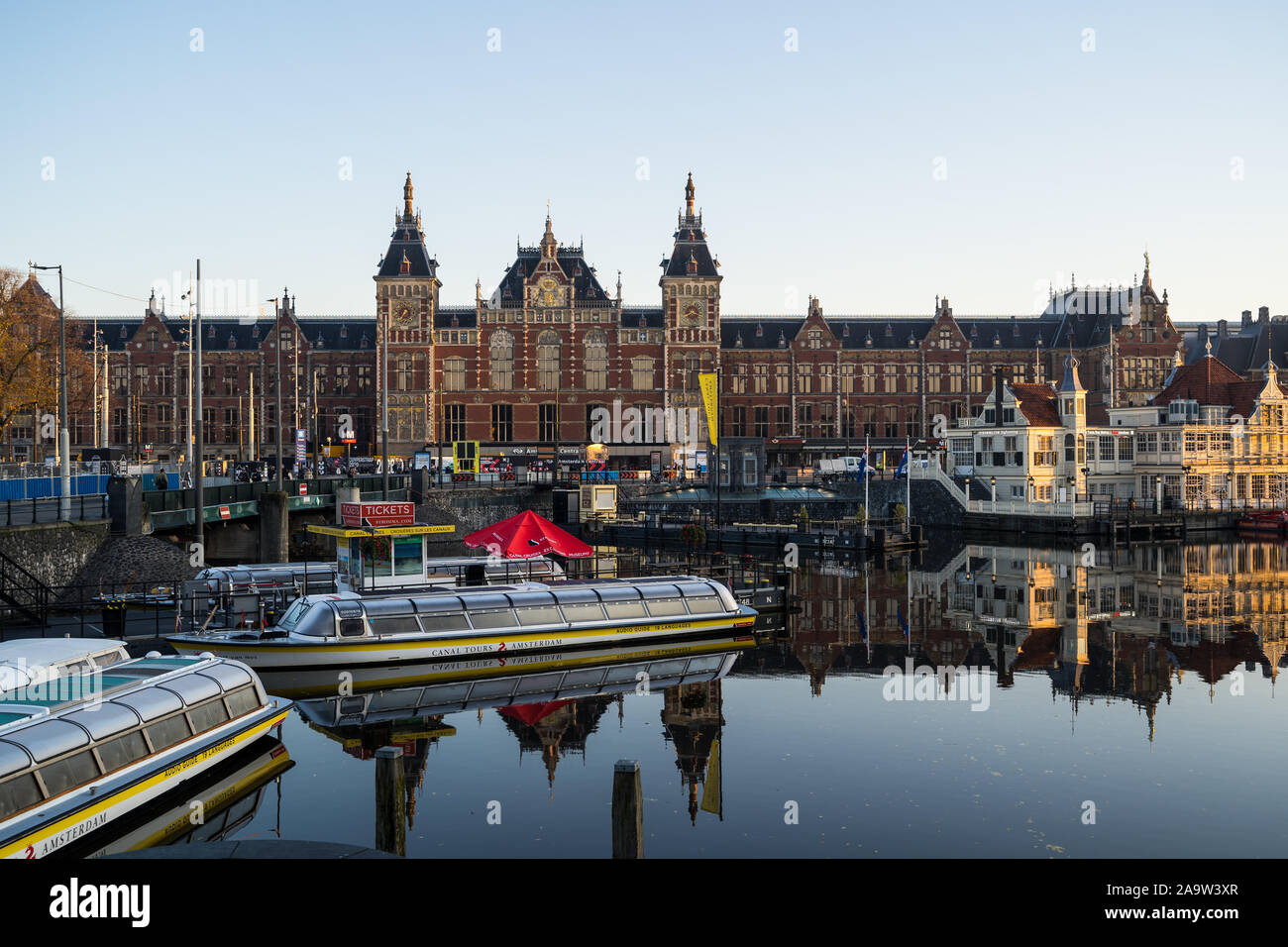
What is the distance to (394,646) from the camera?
28359 millimetres

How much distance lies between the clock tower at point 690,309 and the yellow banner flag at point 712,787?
7845 centimetres

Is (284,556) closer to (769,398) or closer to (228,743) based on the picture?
(228,743)

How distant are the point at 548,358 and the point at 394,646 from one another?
7307cm

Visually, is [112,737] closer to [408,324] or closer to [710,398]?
[710,398]

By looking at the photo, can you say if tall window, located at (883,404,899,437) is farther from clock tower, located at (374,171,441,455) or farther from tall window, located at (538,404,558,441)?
clock tower, located at (374,171,441,455)

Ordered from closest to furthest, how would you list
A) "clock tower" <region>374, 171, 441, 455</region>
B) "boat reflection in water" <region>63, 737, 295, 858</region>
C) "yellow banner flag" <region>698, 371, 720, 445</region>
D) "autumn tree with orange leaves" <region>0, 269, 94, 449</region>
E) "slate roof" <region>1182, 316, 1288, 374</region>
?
"boat reflection in water" <region>63, 737, 295, 858</region>, "autumn tree with orange leaves" <region>0, 269, 94, 449</region>, "yellow banner flag" <region>698, 371, 720, 445</region>, "clock tower" <region>374, 171, 441, 455</region>, "slate roof" <region>1182, 316, 1288, 374</region>

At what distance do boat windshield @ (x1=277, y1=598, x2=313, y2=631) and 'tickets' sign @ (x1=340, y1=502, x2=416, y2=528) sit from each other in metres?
4.03

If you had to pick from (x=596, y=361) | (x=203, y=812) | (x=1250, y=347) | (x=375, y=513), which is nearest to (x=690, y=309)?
(x=596, y=361)

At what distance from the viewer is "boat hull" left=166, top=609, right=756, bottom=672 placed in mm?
27141

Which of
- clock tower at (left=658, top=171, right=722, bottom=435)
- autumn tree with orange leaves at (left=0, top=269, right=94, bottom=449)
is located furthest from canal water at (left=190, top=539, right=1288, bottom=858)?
clock tower at (left=658, top=171, right=722, bottom=435)

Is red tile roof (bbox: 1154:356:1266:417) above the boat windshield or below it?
above

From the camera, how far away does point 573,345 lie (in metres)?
99.7
